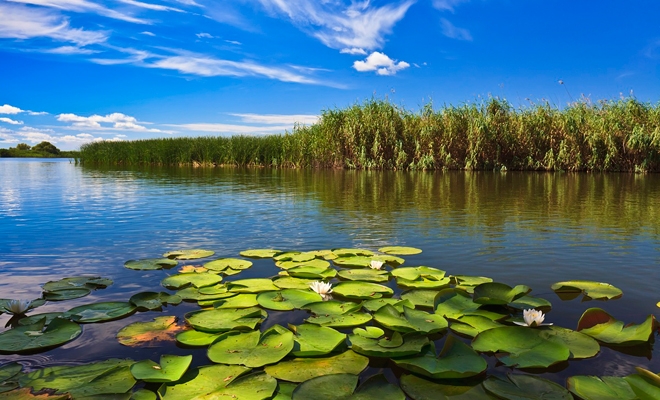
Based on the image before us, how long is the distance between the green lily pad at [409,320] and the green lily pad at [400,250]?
162 centimetres

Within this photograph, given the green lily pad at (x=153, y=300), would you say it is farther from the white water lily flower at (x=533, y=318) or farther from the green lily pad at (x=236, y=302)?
the white water lily flower at (x=533, y=318)

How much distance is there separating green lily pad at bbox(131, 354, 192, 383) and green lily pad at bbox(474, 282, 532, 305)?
1.75m

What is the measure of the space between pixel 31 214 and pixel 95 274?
171 inches

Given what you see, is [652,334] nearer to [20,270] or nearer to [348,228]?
[348,228]

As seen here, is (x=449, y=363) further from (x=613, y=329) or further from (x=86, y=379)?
(x=86, y=379)

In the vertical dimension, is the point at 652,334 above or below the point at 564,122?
below

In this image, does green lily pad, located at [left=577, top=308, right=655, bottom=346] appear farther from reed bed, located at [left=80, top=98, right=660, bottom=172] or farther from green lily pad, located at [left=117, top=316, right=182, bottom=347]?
reed bed, located at [left=80, top=98, right=660, bottom=172]

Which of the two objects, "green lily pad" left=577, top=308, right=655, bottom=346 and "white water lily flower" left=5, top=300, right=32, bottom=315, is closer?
"green lily pad" left=577, top=308, right=655, bottom=346

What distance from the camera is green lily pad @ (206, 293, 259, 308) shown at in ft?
9.13

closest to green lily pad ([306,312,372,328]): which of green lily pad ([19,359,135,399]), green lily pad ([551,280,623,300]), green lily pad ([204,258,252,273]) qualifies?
green lily pad ([19,359,135,399])

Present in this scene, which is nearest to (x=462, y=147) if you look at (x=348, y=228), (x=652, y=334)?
(x=348, y=228)

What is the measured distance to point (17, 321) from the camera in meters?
2.58

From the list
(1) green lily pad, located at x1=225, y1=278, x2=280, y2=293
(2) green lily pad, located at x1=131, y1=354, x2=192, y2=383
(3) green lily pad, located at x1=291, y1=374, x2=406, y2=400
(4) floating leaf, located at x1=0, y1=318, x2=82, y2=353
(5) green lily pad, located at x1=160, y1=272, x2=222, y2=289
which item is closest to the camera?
(3) green lily pad, located at x1=291, y1=374, x2=406, y2=400

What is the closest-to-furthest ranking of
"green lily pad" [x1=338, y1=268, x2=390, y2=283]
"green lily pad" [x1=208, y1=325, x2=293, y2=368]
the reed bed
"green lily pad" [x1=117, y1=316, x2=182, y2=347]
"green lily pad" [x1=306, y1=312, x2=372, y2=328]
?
"green lily pad" [x1=208, y1=325, x2=293, y2=368], "green lily pad" [x1=117, y1=316, x2=182, y2=347], "green lily pad" [x1=306, y1=312, x2=372, y2=328], "green lily pad" [x1=338, y1=268, x2=390, y2=283], the reed bed
